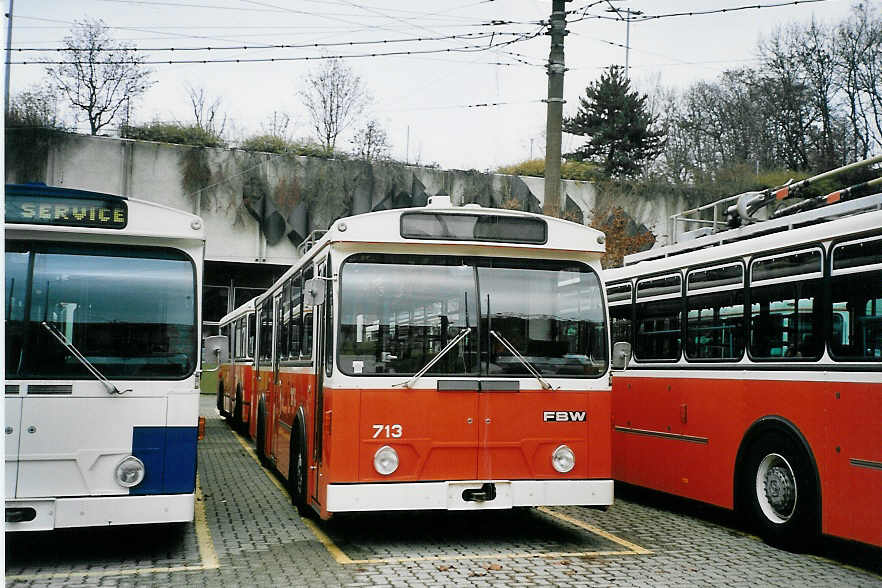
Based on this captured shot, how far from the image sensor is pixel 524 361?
28.9 ft

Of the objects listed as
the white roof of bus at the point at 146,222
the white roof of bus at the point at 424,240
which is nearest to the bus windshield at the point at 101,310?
the white roof of bus at the point at 146,222

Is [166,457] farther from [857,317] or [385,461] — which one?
[857,317]

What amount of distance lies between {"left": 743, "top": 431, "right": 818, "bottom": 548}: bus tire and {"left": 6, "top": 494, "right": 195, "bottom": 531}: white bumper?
5.20 metres

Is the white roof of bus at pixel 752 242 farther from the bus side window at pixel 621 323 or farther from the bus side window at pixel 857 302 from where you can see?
the bus side window at pixel 621 323

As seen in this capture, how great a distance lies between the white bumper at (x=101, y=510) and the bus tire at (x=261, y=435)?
23.5ft

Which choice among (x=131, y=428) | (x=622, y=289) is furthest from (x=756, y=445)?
(x=131, y=428)

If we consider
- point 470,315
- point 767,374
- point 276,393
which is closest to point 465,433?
point 470,315

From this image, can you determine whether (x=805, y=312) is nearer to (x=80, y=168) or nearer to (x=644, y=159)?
(x=80, y=168)

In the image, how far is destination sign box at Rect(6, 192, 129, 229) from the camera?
7855 millimetres

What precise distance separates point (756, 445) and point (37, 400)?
644cm

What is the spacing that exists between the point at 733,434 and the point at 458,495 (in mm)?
3080

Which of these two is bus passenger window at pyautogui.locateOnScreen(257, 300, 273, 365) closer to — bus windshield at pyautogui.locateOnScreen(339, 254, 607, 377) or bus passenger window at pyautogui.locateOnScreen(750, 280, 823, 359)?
bus windshield at pyautogui.locateOnScreen(339, 254, 607, 377)

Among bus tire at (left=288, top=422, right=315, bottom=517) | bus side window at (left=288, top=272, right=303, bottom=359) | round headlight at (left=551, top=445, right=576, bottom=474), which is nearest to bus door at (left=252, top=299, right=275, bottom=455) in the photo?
bus side window at (left=288, top=272, right=303, bottom=359)

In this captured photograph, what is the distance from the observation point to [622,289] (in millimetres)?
12664
